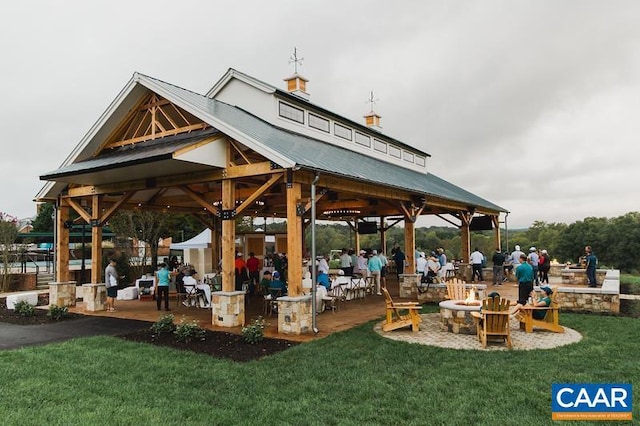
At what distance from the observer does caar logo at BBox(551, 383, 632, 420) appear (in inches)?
183

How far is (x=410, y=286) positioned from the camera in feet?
47.1

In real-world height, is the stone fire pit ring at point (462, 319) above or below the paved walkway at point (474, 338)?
above

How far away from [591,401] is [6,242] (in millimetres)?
20871

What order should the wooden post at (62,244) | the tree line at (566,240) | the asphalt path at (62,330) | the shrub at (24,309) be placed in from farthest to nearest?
the tree line at (566,240)
the wooden post at (62,244)
the shrub at (24,309)
the asphalt path at (62,330)

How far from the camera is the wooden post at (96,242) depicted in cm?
1231

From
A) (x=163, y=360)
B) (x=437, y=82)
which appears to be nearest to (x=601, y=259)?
(x=437, y=82)

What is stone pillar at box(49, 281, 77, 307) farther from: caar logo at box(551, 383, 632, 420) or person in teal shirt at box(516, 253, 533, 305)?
caar logo at box(551, 383, 632, 420)

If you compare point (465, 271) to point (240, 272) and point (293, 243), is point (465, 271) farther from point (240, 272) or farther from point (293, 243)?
point (293, 243)

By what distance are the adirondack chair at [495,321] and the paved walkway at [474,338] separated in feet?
0.49

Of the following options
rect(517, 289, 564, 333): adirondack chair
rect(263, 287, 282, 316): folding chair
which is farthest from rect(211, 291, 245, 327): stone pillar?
rect(517, 289, 564, 333): adirondack chair

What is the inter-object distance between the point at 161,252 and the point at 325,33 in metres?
32.5

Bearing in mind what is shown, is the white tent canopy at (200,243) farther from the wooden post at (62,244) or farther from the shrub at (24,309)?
the shrub at (24,309)

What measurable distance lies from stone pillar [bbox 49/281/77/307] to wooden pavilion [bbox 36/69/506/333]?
146 millimetres

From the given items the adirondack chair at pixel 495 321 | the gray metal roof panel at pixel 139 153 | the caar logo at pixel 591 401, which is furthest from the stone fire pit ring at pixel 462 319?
the gray metal roof panel at pixel 139 153
